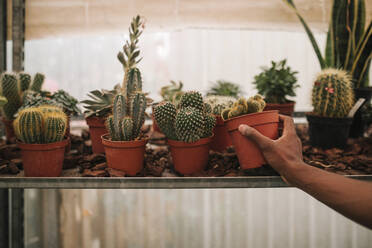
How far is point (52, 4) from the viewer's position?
1746 mm

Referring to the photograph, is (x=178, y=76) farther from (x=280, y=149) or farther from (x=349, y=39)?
(x=280, y=149)

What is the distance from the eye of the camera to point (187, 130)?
3.04 ft

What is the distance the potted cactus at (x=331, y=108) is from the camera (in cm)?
119

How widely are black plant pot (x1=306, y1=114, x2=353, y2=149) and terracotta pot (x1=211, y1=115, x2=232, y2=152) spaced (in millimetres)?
412

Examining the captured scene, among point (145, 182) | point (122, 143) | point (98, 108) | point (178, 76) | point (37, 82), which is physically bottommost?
point (145, 182)

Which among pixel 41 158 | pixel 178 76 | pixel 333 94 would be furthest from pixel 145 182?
pixel 178 76

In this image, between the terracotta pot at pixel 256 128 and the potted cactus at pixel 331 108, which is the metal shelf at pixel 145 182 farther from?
the potted cactus at pixel 331 108

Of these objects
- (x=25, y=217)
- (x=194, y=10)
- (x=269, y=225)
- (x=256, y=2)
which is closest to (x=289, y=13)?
(x=256, y=2)

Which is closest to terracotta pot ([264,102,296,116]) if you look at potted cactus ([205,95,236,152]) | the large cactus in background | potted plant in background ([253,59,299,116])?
potted plant in background ([253,59,299,116])

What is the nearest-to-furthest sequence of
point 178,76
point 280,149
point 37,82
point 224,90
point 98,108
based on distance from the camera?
point 280,149, point 98,108, point 37,82, point 224,90, point 178,76

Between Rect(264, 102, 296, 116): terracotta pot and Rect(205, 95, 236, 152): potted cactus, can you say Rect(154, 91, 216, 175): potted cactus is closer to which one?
Rect(205, 95, 236, 152): potted cactus

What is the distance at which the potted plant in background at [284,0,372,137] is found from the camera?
137 centimetres

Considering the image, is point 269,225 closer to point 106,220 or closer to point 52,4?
point 106,220

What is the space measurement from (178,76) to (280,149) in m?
1.27
